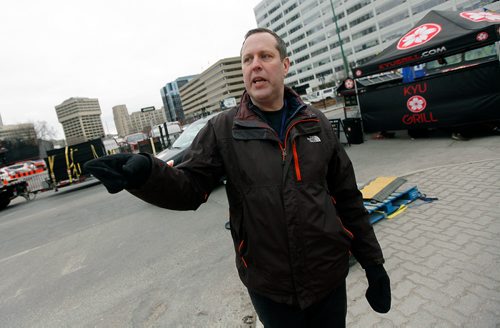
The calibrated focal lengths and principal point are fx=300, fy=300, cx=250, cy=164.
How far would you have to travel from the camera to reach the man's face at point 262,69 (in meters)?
1.57

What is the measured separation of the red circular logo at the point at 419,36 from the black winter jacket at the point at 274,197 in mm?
8189

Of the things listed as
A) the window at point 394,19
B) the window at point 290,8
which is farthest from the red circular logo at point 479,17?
the window at point 290,8

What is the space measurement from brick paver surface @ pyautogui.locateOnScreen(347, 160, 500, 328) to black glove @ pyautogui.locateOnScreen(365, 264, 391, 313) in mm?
740

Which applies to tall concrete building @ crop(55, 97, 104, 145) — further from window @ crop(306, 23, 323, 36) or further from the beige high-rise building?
window @ crop(306, 23, 323, 36)

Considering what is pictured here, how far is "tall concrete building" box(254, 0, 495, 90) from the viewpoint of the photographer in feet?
204

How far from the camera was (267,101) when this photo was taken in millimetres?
1608

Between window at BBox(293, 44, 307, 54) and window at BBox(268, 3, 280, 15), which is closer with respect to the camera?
window at BBox(293, 44, 307, 54)

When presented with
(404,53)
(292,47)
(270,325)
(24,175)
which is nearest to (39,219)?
(24,175)

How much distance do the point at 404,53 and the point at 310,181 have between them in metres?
8.24

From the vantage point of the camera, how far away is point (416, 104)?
27.5ft

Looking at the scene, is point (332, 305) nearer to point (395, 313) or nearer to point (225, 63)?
point (395, 313)

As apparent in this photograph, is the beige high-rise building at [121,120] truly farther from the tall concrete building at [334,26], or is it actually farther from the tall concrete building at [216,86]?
the tall concrete building at [334,26]

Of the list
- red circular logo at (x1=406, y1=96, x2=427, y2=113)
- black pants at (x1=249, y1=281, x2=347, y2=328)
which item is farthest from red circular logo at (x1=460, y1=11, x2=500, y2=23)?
black pants at (x1=249, y1=281, x2=347, y2=328)

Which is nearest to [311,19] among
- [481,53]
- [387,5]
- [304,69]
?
[304,69]
